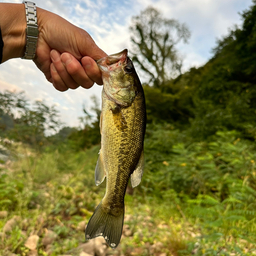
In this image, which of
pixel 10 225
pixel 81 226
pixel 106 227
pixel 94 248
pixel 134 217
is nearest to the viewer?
pixel 106 227

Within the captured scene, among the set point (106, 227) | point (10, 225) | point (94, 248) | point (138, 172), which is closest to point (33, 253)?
point (10, 225)

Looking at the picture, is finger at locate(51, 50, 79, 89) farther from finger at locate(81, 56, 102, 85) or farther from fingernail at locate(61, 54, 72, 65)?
finger at locate(81, 56, 102, 85)

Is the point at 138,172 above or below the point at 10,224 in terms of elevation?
above

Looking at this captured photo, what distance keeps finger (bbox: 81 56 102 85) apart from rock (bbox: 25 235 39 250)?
2.04 meters

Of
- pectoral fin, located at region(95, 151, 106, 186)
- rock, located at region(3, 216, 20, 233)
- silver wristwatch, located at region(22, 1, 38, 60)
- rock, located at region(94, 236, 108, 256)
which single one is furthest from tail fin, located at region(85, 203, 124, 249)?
rock, located at region(3, 216, 20, 233)

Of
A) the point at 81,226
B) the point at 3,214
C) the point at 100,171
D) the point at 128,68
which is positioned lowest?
the point at 81,226

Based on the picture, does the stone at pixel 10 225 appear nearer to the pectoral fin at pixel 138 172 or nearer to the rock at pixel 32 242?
the rock at pixel 32 242

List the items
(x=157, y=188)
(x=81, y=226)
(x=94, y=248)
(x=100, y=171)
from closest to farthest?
(x=100, y=171), (x=94, y=248), (x=81, y=226), (x=157, y=188)

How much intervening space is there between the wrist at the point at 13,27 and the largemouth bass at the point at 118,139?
2.39 ft

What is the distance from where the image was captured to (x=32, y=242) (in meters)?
2.77

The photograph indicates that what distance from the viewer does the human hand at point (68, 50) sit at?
184 centimetres

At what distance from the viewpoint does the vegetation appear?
116 inches

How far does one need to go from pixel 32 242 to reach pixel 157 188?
296 cm

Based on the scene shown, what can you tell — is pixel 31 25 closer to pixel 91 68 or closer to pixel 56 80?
pixel 56 80
